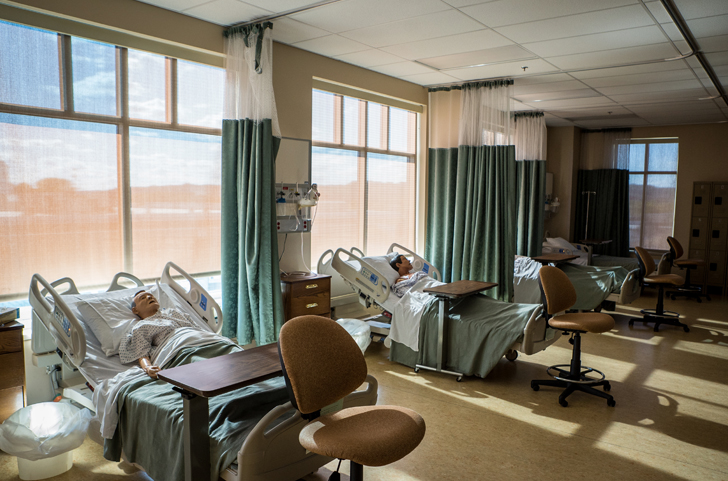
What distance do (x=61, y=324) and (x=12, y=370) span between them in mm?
358

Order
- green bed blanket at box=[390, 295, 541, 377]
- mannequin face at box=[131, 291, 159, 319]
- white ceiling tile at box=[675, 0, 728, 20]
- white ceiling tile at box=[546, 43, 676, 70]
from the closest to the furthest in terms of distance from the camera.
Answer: mannequin face at box=[131, 291, 159, 319] → white ceiling tile at box=[675, 0, 728, 20] → green bed blanket at box=[390, 295, 541, 377] → white ceiling tile at box=[546, 43, 676, 70]

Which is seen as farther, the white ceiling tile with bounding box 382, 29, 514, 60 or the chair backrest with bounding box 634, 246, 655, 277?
the chair backrest with bounding box 634, 246, 655, 277

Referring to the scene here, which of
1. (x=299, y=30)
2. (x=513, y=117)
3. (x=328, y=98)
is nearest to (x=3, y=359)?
(x=299, y=30)

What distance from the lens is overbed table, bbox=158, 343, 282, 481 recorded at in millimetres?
Answer: 2009

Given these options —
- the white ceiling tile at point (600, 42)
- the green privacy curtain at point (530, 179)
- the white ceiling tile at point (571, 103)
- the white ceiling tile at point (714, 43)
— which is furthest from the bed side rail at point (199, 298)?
the white ceiling tile at point (571, 103)

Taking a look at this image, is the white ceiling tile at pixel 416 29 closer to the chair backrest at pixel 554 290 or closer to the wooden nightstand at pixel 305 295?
the chair backrest at pixel 554 290

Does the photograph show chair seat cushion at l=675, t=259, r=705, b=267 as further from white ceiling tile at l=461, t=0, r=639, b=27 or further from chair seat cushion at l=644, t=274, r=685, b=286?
white ceiling tile at l=461, t=0, r=639, b=27

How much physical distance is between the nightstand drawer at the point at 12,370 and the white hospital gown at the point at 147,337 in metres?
0.54

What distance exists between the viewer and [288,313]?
14.8ft

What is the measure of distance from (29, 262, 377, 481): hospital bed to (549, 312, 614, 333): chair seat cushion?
1.74 m

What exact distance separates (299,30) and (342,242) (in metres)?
2.28

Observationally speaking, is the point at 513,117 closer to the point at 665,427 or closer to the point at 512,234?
the point at 512,234

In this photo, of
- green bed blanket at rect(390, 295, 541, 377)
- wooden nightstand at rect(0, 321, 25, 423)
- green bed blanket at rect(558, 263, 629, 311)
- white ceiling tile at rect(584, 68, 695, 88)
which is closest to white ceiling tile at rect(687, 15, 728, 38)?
white ceiling tile at rect(584, 68, 695, 88)

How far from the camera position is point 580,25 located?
12.8 feet
